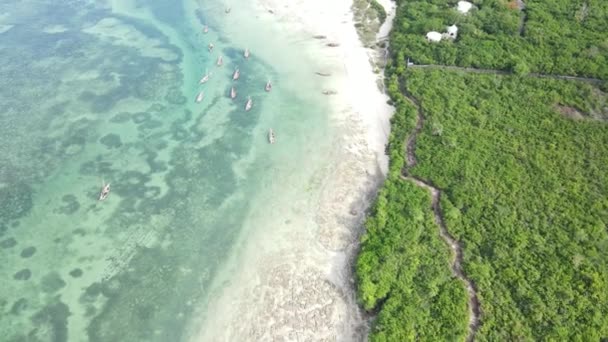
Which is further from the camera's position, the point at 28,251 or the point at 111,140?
the point at 111,140

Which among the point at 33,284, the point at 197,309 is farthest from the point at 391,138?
the point at 33,284

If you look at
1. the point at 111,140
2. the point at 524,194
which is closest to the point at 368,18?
the point at 524,194

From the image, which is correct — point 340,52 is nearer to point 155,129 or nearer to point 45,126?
point 155,129

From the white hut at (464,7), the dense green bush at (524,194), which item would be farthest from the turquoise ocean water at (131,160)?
the white hut at (464,7)

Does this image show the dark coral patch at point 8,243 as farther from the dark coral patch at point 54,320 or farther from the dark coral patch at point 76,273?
the dark coral patch at point 54,320

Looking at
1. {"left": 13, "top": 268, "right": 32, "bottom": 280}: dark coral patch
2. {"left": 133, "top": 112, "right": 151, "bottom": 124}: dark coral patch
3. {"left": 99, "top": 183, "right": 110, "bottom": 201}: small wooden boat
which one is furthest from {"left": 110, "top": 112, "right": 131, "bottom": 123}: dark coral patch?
{"left": 13, "top": 268, "right": 32, "bottom": 280}: dark coral patch

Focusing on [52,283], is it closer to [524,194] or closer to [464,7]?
[524,194]

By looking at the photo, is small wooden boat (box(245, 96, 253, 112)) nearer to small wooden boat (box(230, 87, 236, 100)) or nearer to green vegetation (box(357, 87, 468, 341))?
small wooden boat (box(230, 87, 236, 100))
